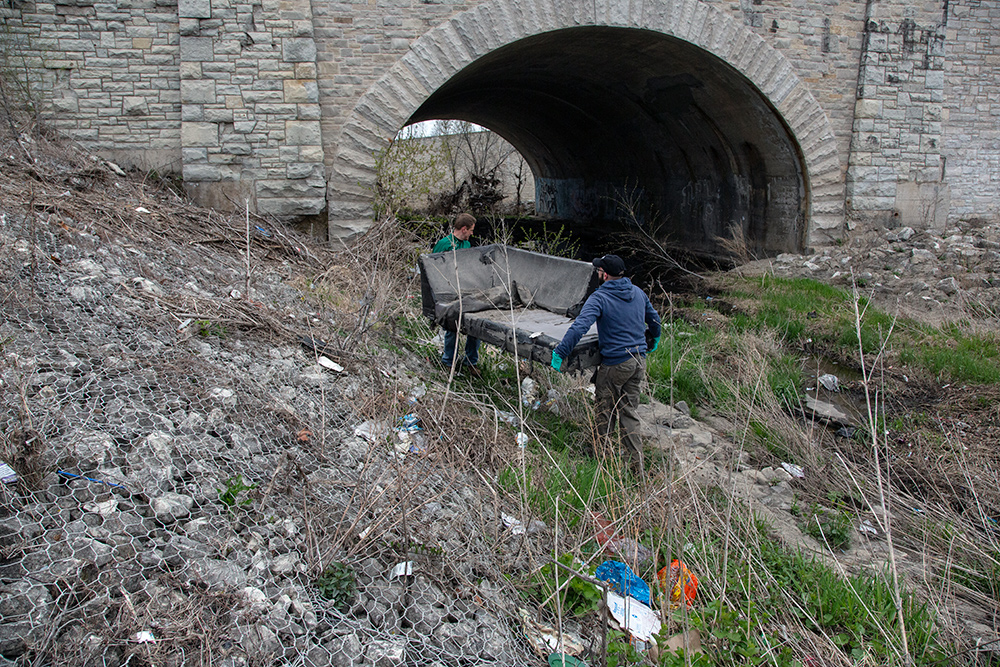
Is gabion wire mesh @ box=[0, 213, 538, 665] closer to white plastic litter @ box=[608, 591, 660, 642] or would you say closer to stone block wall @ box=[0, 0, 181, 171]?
white plastic litter @ box=[608, 591, 660, 642]

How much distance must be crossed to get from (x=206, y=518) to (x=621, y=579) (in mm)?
1890

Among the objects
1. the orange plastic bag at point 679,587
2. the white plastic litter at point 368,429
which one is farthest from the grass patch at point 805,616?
the white plastic litter at point 368,429

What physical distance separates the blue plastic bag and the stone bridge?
6808 mm

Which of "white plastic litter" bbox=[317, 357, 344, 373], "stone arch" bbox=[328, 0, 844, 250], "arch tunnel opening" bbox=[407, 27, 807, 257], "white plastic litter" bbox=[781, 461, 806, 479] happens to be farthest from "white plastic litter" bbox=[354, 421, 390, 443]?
"arch tunnel opening" bbox=[407, 27, 807, 257]

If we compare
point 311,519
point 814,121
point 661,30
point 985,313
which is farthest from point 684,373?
point 814,121

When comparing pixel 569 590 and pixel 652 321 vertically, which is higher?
pixel 652 321

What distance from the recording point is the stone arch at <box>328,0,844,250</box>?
877 cm

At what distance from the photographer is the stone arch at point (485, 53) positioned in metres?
8.77

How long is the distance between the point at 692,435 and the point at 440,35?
20.1 ft

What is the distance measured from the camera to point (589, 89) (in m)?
13.3

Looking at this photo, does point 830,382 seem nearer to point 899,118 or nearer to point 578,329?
point 578,329

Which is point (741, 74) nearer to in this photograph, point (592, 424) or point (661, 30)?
point (661, 30)

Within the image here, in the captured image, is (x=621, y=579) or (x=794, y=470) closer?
(x=621, y=579)

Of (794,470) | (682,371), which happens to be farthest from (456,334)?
(794,470)
